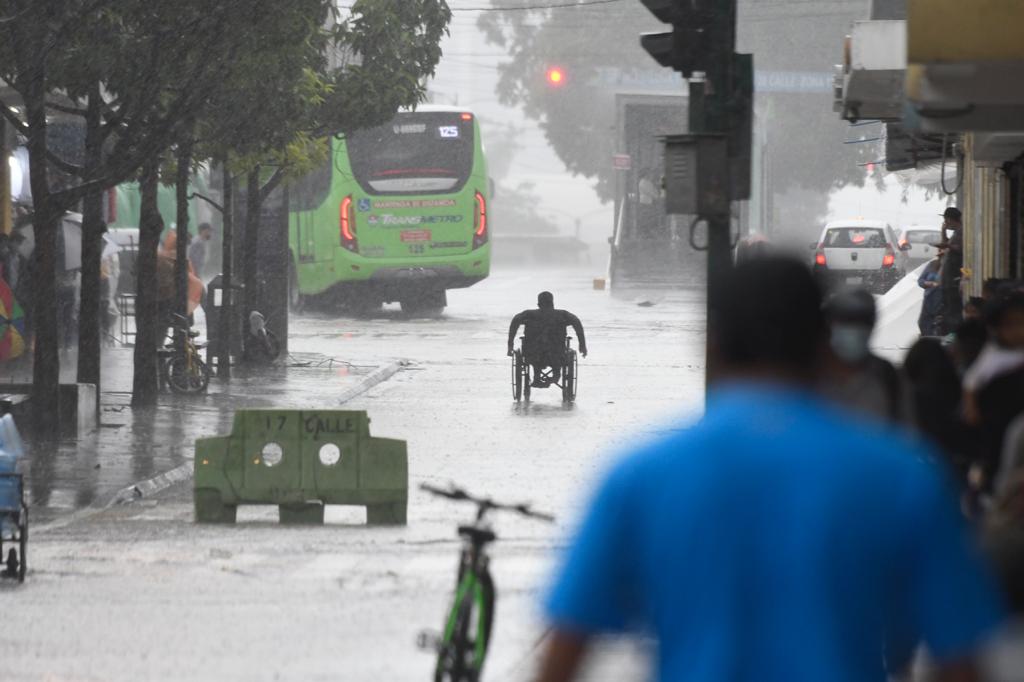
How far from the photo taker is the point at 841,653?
292cm

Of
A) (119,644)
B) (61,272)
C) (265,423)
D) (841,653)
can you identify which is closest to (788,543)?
(841,653)

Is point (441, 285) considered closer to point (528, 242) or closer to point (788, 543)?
point (788, 543)

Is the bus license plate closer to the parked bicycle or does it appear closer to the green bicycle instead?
the parked bicycle

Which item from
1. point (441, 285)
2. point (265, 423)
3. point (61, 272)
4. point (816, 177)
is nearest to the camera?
point (265, 423)

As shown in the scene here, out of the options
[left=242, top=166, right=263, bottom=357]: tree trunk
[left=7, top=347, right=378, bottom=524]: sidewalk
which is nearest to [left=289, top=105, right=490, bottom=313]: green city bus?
[left=7, top=347, right=378, bottom=524]: sidewalk

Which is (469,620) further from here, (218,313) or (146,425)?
(218,313)

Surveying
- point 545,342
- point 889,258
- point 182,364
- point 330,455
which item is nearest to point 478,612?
point 330,455

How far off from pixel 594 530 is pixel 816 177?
3284 inches

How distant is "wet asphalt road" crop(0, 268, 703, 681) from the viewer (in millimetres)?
8695

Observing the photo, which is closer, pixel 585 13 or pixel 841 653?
pixel 841 653

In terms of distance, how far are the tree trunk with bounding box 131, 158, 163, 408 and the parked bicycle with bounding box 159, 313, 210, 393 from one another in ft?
3.41

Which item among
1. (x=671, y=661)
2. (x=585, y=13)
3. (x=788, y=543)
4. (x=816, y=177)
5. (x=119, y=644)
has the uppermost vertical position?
(x=585, y=13)

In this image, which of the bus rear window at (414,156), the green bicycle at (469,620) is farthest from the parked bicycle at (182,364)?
the bus rear window at (414,156)

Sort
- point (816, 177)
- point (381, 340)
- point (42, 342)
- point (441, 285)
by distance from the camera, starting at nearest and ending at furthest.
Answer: point (42, 342) < point (381, 340) < point (441, 285) < point (816, 177)
